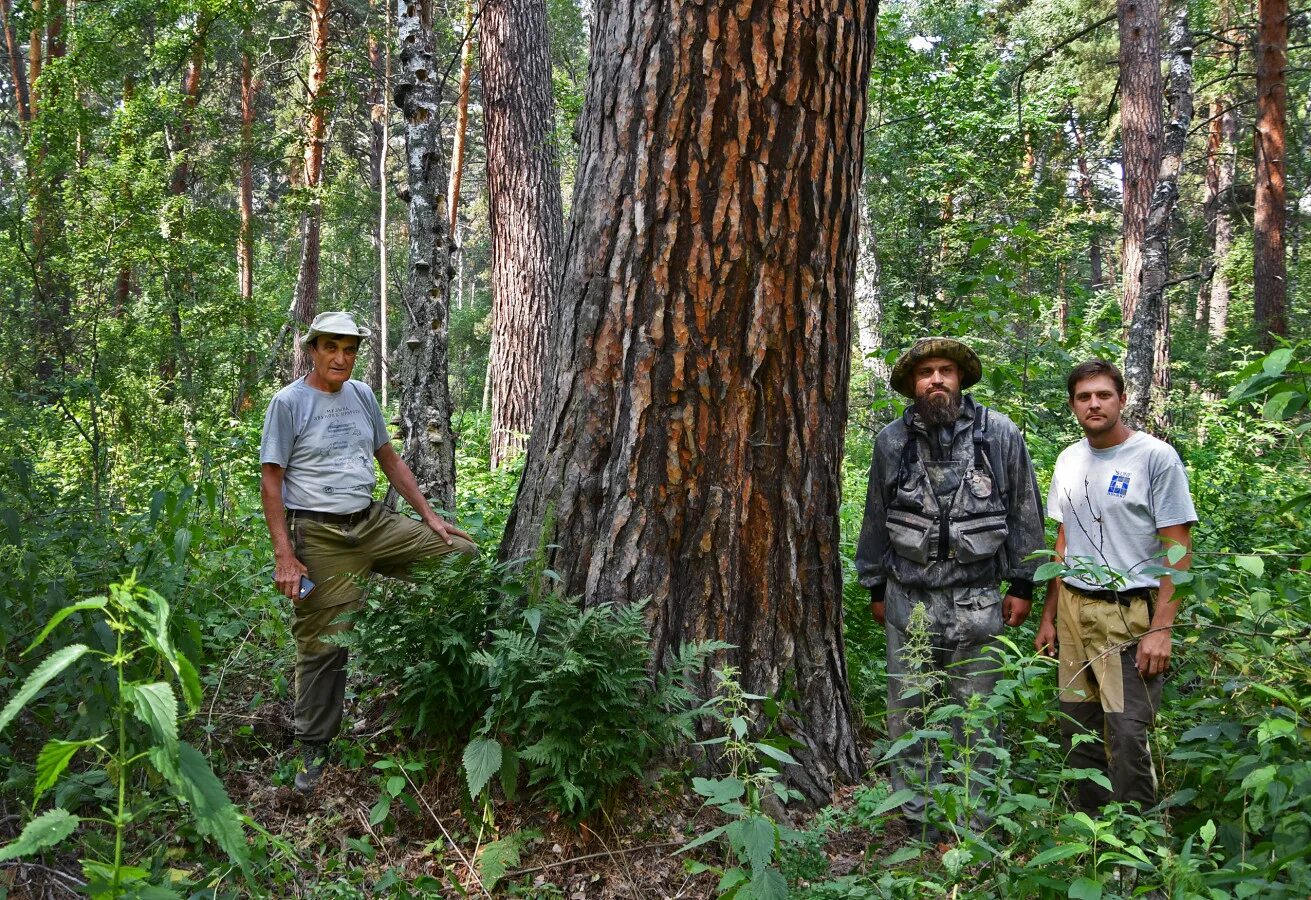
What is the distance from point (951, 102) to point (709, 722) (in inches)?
452

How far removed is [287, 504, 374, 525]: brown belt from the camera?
4.05m

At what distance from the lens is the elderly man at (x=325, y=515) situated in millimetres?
3826

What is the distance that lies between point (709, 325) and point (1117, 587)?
1.93 meters

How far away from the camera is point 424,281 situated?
18.5 feet

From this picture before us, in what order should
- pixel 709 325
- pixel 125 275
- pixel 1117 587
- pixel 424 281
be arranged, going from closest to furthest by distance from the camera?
pixel 709 325 < pixel 1117 587 < pixel 424 281 < pixel 125 275

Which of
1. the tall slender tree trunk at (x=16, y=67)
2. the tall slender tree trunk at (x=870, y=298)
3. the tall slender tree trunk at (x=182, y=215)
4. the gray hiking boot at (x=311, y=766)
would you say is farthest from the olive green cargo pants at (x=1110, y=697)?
the tall slender tree trunk at (x=16, y=67)

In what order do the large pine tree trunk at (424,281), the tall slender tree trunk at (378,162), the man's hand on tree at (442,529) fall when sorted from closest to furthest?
the man's hand on tree at (442,529), the large pine tree trunk at (424,281), the tall slender tree trunk at (378,162)

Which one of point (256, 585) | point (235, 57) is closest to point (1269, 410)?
point (256, 585)

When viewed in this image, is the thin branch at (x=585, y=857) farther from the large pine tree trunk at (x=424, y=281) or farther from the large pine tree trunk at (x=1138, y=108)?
the large pine tree trunk at (x=1138, y=108)

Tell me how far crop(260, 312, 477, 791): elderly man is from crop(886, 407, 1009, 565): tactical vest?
191cm

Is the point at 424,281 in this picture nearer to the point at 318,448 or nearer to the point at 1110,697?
the point at 318,448

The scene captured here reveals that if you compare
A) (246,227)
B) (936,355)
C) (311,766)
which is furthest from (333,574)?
(246,227)

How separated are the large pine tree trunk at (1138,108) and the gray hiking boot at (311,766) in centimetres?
1097

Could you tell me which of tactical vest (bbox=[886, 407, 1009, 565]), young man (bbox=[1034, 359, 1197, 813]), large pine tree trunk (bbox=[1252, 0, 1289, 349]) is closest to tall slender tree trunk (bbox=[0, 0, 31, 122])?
tactical vest (bbox=[886, 407, 1009, 565])
